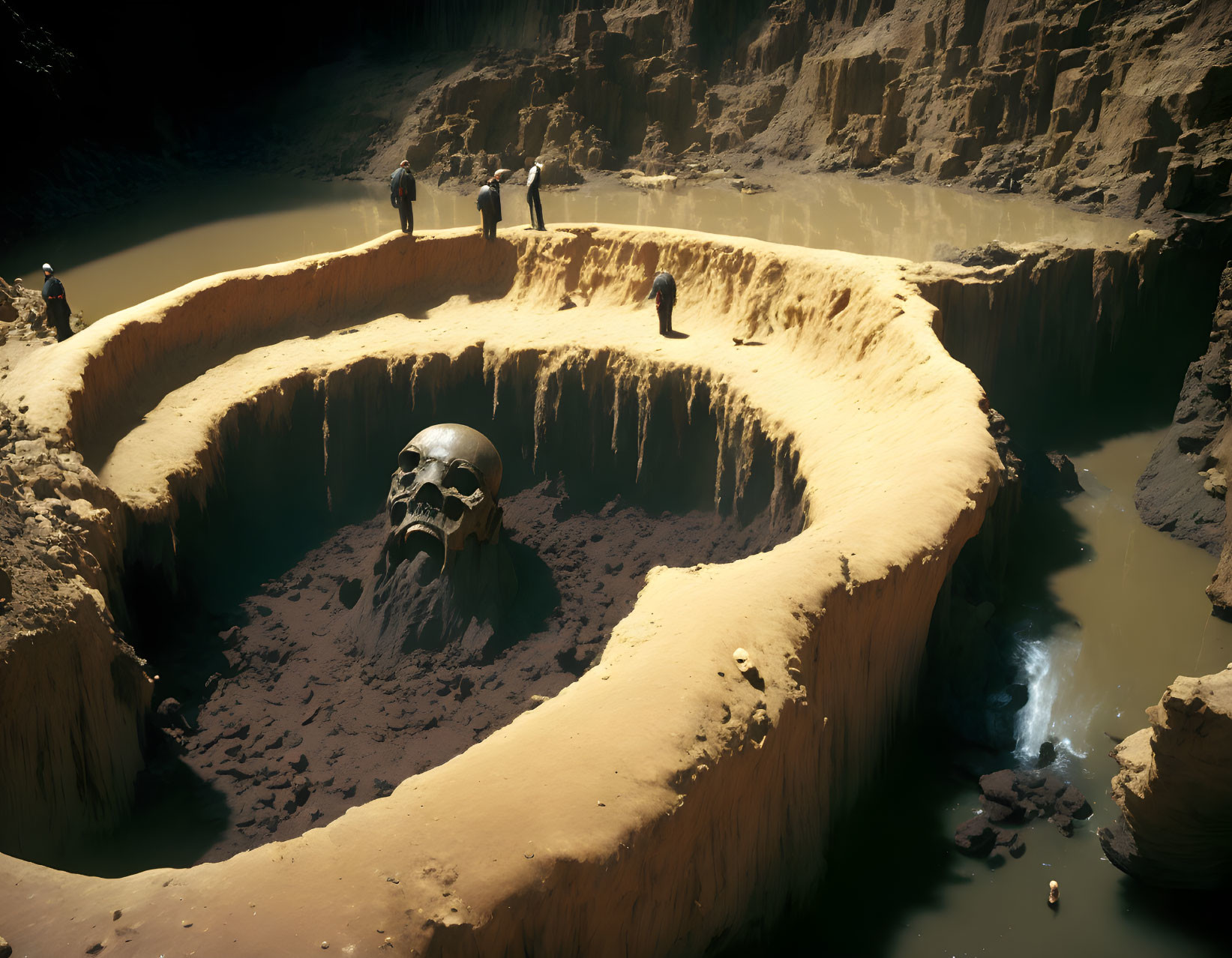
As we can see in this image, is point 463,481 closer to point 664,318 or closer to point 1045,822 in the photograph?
point 664,318

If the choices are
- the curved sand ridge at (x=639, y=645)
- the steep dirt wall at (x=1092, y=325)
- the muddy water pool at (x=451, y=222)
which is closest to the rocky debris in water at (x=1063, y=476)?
Result: the steep dirt wall at (x=1092, y=325)

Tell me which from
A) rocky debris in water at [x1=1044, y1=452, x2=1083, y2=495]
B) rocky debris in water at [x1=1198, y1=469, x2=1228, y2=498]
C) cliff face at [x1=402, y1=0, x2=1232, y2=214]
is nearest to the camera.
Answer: rocky debris in water at [x1=1198, y1=469, x2=1228, y2=498]

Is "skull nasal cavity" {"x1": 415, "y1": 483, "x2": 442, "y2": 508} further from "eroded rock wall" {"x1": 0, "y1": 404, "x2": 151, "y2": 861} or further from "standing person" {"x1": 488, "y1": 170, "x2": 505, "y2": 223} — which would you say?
"standing person" {"x1": 488, "y1": 170, "x2": 505, "y2": 223}

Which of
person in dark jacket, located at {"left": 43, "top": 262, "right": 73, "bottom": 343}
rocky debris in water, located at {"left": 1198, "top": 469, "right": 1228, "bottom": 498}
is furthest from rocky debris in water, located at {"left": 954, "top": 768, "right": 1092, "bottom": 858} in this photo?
person in dark jacket, located at {"left": 43, "top": 262, "right": 73, "bottom": 343}

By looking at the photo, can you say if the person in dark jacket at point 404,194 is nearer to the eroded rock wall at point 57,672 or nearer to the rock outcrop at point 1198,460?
the eroded rock wall at point 57,672

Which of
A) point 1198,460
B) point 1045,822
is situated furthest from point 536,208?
point 1045,822

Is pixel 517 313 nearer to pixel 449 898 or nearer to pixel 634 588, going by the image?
pixel 634 588
